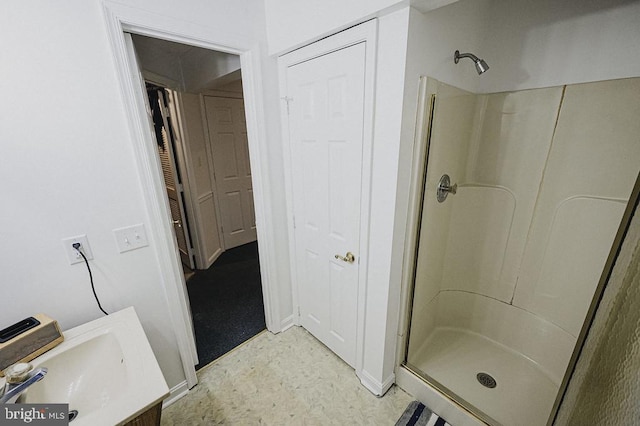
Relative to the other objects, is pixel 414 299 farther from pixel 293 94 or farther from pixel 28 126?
pixel 28 126

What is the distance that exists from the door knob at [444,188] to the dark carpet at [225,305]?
67.3 inches

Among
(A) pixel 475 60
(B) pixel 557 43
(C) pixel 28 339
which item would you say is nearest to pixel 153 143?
(C) pixel 28 339

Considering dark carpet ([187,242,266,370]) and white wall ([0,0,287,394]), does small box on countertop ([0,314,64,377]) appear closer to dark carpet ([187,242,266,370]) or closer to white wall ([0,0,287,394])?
white wall ([0,0,287,394])

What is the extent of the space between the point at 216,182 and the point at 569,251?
11.0 ft

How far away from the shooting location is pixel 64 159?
1.04 m

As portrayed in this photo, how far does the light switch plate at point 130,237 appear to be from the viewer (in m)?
1.22

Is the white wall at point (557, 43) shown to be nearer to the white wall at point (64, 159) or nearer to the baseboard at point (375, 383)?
the white wall at point (64, 159)

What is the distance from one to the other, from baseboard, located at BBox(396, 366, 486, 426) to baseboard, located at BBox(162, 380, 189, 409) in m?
1.34

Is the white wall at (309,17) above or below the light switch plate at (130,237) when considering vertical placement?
above

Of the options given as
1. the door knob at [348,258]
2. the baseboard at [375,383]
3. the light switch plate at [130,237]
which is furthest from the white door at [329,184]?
the light switch plate at [130,237]

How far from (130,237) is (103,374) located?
58 cm

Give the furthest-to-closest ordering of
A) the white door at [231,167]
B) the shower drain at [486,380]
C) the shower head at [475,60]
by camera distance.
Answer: the white door at [231,167]
the shower drain at [486,380]
the shower head at [475,60]

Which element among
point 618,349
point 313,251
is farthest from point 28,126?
point 618,349

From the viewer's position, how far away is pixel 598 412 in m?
0.39
